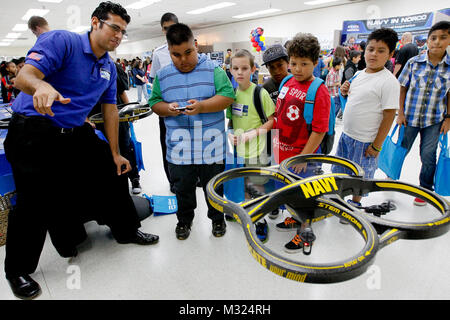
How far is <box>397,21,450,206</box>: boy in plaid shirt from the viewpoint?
202cm

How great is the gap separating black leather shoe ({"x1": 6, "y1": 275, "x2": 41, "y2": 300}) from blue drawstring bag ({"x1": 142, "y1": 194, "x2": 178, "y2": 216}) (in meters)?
0.98

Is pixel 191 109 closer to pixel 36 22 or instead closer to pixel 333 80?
pixel 36 22

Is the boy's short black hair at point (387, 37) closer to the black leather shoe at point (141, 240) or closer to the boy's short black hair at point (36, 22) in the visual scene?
the black leather shoe at point (141, 240)

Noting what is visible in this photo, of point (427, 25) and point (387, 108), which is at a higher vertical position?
point (427, 25)

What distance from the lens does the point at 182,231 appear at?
197 cm

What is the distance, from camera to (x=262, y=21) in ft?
47.3

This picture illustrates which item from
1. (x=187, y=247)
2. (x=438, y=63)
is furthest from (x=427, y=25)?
(x=187, y=247)

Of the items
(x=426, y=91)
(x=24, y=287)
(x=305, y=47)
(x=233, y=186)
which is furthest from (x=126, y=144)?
(x=426, y=91)

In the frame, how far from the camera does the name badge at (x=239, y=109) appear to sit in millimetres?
1817

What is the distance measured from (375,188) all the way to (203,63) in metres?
1.23

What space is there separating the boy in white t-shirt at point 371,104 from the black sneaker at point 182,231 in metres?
1.12

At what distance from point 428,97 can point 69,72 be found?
2.49m

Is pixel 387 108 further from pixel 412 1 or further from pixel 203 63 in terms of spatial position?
pixel 412 1

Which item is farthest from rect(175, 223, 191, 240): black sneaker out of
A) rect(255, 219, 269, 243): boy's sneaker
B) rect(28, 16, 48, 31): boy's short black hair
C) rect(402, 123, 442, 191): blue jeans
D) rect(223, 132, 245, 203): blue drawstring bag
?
rect(28, 16, 48, 31): boy's short black hair
